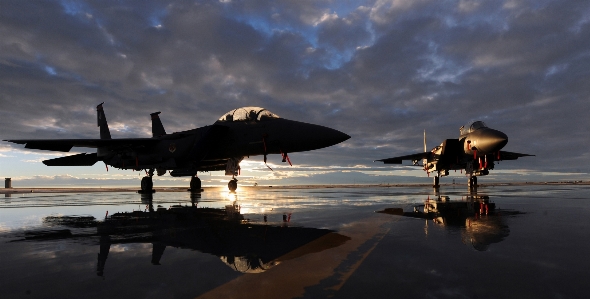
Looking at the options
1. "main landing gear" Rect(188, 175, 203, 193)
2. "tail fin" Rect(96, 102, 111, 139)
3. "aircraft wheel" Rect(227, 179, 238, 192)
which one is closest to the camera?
A: "aircraft wheel" Rect(227, 179, 238, 192)

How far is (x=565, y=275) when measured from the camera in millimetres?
2627

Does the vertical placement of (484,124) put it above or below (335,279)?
above

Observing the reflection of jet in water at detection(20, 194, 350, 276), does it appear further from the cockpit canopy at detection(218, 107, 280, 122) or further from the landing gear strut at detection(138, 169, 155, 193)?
the landing gear strut at detection(138, 169, 155, 193)

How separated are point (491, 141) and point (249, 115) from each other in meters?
14.8

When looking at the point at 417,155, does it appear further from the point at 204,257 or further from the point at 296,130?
the point at 204,257

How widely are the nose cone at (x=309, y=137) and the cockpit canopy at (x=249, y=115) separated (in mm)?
1496

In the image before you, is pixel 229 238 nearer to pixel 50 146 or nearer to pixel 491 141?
pixel 50 146

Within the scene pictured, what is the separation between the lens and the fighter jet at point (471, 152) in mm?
19875

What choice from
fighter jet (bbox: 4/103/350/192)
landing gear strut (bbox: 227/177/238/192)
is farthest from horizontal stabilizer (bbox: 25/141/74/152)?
landing gear strut (bbox: 227/177/238/192)

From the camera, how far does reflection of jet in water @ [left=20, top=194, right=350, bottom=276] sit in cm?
327

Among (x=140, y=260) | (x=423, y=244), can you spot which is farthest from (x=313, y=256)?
(x=140, y=260)

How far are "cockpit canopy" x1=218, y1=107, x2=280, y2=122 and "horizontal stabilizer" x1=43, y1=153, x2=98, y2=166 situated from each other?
10.1 m

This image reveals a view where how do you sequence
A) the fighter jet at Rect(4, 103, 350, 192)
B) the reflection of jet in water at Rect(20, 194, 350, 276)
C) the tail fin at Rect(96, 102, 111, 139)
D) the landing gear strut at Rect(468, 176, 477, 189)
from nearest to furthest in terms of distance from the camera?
1. the reflection of jet in water at Rect(20, 194, 350, 276)
2. the fighter jet at Rect(4, 103, 350, 192)
3. the landing gear strut at Rect(468, 176, 477, 189)
4. the tail fin at Rect(96, 102, 111, 139)

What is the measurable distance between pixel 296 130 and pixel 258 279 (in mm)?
10495
